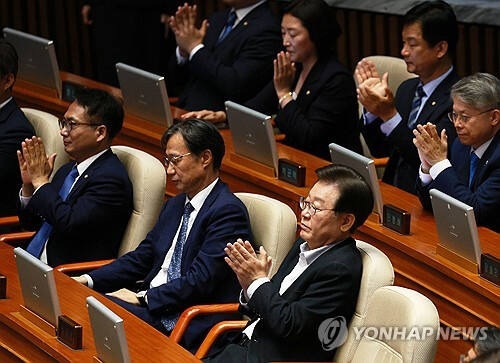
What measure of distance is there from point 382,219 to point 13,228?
1397mm

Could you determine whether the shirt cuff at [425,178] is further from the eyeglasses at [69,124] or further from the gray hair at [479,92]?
the eyeglasses at [69,124]

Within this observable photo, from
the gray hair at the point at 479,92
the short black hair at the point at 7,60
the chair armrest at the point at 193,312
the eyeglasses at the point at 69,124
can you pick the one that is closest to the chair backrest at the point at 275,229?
the chair armrest at the point at 193,312

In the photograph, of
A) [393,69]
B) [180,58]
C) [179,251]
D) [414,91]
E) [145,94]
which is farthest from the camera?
[180,58]

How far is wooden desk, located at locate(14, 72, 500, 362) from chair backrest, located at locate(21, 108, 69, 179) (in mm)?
542

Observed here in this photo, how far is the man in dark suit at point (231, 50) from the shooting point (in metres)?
4.36

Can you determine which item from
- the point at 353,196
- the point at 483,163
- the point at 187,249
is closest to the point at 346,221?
the point at 353,196

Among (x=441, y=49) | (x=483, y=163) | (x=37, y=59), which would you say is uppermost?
(x=441, y=49)

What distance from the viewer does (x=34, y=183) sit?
3477 millimetres

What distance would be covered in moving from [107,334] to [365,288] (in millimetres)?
577

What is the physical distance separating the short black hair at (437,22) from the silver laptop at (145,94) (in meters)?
0.89

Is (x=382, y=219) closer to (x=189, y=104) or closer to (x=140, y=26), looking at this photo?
(x=189, y=104)

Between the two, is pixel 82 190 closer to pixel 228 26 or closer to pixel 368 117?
pixel 368 117

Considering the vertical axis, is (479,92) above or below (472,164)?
above

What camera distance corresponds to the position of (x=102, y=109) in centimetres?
350
